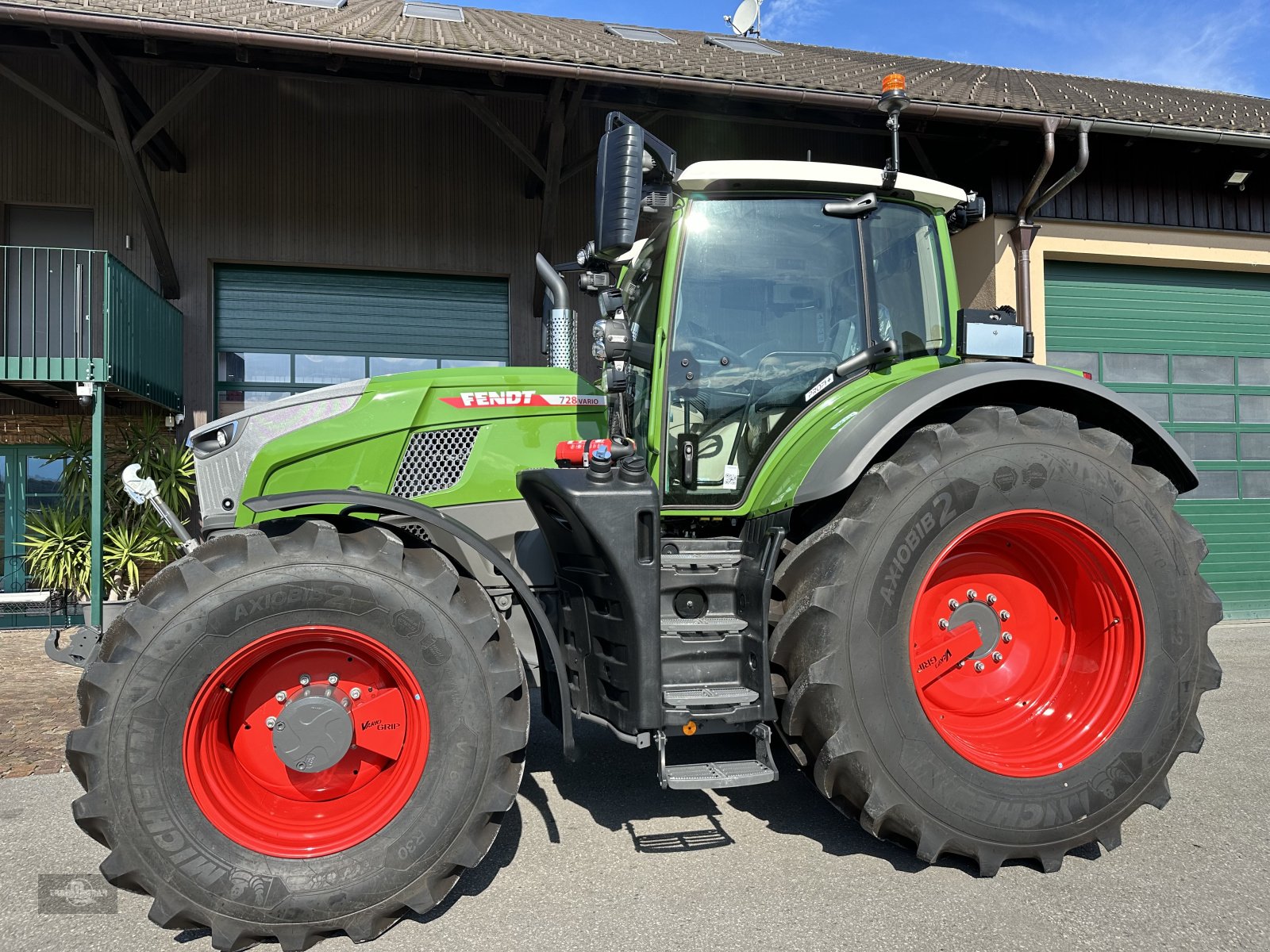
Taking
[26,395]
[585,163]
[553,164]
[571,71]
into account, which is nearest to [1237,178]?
[585,163]

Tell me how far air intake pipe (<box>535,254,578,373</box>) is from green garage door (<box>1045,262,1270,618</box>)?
649cm

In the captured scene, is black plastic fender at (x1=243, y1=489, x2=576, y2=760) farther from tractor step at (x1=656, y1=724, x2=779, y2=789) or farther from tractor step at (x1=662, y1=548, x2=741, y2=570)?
tractor step at (x1=662, y1=548, x2=741, y2=570)

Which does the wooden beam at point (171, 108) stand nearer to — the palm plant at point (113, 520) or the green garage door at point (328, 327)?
the green garage door at point (328, 327)

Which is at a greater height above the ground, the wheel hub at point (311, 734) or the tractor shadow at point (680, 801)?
the wheel hub at point (311, 734)

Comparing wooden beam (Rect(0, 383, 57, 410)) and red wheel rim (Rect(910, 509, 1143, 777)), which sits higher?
wooden beam (Rect(0, 383, 57, 410))

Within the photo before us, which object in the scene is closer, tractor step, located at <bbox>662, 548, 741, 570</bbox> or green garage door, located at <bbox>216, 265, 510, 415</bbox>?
tractor step, located at <bbox>662, 548, 741, 570</bbox>

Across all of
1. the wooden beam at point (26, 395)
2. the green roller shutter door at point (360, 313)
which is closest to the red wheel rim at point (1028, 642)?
the green roller shutter door at point (360, 313)

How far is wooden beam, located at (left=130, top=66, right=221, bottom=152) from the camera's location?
7.27 m

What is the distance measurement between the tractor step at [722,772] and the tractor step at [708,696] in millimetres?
104

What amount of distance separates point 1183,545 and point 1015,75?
9317 mm

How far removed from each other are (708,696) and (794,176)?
6.19 feet

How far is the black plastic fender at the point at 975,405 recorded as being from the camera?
2.62 m

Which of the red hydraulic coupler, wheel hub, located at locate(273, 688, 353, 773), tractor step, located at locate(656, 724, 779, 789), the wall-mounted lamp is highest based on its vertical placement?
the wall-mounted lamp

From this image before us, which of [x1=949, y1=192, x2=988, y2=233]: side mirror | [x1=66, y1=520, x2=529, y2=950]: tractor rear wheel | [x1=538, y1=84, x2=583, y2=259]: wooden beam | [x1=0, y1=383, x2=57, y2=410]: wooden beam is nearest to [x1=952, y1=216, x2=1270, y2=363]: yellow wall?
[x1=538, y1=84, x2=583, y2=259]: wooden beam
